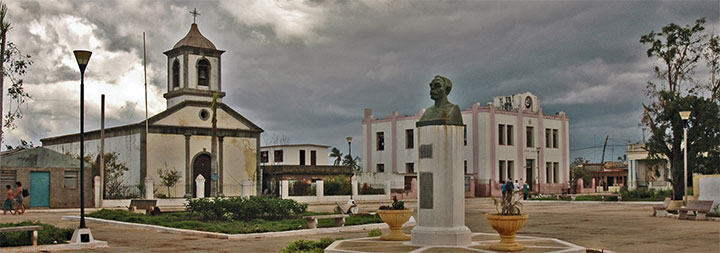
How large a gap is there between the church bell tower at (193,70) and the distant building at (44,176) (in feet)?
33.3

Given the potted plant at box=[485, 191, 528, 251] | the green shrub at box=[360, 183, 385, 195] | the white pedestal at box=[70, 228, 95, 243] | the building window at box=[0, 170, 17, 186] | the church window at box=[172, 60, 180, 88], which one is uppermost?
the church window at box=[172, 60, 180, 88]

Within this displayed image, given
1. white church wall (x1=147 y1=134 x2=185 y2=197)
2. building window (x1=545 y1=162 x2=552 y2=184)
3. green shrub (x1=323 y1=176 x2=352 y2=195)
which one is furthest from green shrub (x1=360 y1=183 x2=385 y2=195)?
building window (x1=545 y1=162 x2=552 y2=184)

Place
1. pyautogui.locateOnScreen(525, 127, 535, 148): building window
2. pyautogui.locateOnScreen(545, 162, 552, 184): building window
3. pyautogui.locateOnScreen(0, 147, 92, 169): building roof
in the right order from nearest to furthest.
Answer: pyautogui.locateOnScreen(0, 147, 92, 169): building roof, pyautogui.locateOnScreen(525, 127, 535, 148): building window, pyautogui.locateOnScreen(545, 162, 552, 184): building window

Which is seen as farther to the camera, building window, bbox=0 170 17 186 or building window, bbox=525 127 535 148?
building window, bbox=525 127 535 148

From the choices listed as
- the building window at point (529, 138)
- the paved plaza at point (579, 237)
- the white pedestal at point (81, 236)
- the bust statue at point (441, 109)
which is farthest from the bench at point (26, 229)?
the building window at point (529, 138)

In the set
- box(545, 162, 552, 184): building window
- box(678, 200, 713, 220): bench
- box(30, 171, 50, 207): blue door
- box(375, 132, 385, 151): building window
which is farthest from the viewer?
box(375, 132, 385, 151): building window

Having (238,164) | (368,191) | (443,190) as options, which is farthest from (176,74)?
(443,190)

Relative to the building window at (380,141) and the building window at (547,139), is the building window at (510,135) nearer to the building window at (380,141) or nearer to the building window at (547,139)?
the building window at (547,139)

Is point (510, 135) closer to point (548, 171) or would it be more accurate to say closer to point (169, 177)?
point (548, 171)

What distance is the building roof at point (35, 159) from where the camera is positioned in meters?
31.9

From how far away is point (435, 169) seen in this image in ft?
37.1

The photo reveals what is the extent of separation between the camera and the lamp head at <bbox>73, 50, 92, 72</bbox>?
14812mm

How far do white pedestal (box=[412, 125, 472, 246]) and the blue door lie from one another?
26242 millimetres

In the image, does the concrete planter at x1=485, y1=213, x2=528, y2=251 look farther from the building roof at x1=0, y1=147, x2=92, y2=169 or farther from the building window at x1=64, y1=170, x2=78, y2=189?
the building window at x1=64, y1=170, x2=78, y2=189
